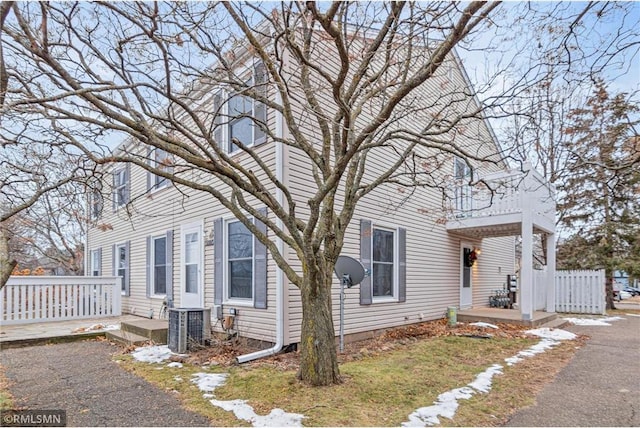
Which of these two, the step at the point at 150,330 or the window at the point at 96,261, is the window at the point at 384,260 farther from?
the window at the point at 96,261

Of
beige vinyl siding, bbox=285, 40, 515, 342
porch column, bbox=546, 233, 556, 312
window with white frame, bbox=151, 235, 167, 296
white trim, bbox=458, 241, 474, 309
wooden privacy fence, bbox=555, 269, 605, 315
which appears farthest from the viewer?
wooden privacy fence, bbox=555, 269, 605, 315

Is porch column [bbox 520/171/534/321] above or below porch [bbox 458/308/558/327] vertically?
above

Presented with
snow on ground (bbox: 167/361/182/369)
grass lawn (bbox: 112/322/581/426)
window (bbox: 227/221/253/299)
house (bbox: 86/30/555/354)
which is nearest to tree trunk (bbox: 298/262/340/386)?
grass lawn (bbox: 112/322/581/426)

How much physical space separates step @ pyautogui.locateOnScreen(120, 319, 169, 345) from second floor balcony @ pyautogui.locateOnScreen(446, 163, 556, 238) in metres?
6.58

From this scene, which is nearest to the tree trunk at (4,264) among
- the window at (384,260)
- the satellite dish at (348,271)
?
the satellite dish at (348,271)

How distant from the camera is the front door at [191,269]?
8.18 metres

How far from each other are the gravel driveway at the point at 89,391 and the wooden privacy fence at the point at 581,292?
1289 centimetres

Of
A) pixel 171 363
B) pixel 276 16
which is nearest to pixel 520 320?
pixel 171 363

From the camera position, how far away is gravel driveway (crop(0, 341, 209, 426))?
3.84m

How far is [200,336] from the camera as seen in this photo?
22.7 feet

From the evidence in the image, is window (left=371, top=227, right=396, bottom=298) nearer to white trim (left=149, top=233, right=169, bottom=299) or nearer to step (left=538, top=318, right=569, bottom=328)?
step (left=538, top=318, right=569, bottom=328)

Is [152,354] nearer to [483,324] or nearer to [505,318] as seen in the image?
[483,324]

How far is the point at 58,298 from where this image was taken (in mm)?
9758

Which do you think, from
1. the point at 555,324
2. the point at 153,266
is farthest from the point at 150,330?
the point at 555,324
